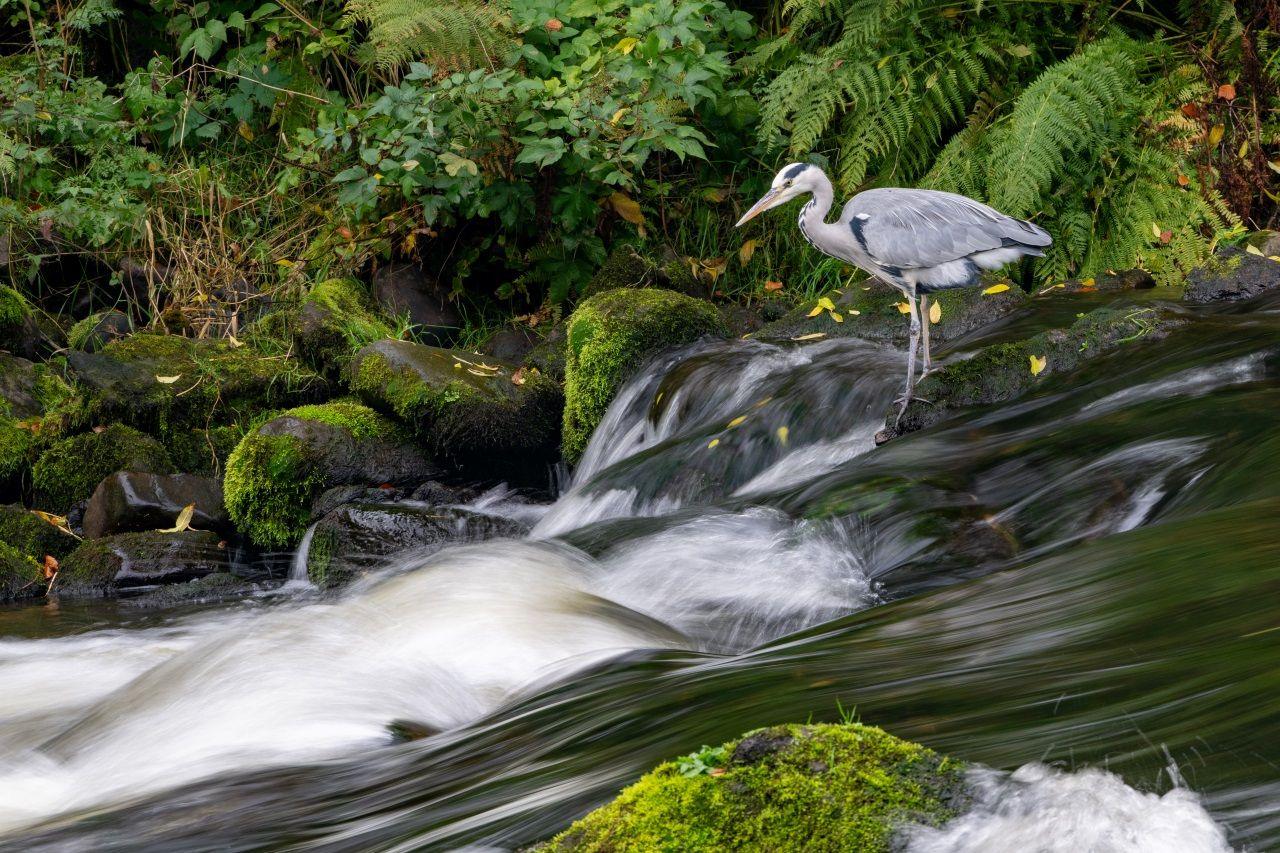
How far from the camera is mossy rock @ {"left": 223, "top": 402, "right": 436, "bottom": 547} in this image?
6.38 metres

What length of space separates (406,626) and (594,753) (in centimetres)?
171

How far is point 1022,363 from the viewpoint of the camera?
16.4 feet

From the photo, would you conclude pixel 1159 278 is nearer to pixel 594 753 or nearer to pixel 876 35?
pixel 876 35

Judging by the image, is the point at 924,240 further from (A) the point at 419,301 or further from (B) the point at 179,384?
(B) the point at 179,384

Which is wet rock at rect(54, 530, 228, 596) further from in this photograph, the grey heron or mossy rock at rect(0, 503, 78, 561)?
the grey heron

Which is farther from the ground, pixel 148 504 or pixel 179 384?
pixel 179 384

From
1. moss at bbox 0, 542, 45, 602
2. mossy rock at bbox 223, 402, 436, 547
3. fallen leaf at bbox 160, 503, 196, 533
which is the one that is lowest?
moss at bbox 0, 542, 45, 602

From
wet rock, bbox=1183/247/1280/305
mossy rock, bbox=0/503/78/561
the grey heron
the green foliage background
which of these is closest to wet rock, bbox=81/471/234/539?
mossy rock, bbox=0/503/78/561

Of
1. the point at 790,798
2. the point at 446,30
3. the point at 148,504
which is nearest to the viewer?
the point at 790,798

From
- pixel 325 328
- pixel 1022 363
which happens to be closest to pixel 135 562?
pixel 325 328

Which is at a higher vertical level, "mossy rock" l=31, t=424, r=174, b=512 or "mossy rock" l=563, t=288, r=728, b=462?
"mossy rock" l=563, t=288, r=728, b=462

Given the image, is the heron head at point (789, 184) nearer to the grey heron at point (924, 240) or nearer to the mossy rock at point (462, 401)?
the grey heron at point (924, 240)

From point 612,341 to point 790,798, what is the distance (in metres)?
5.14

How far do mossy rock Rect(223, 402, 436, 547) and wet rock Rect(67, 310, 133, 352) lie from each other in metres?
2.22
